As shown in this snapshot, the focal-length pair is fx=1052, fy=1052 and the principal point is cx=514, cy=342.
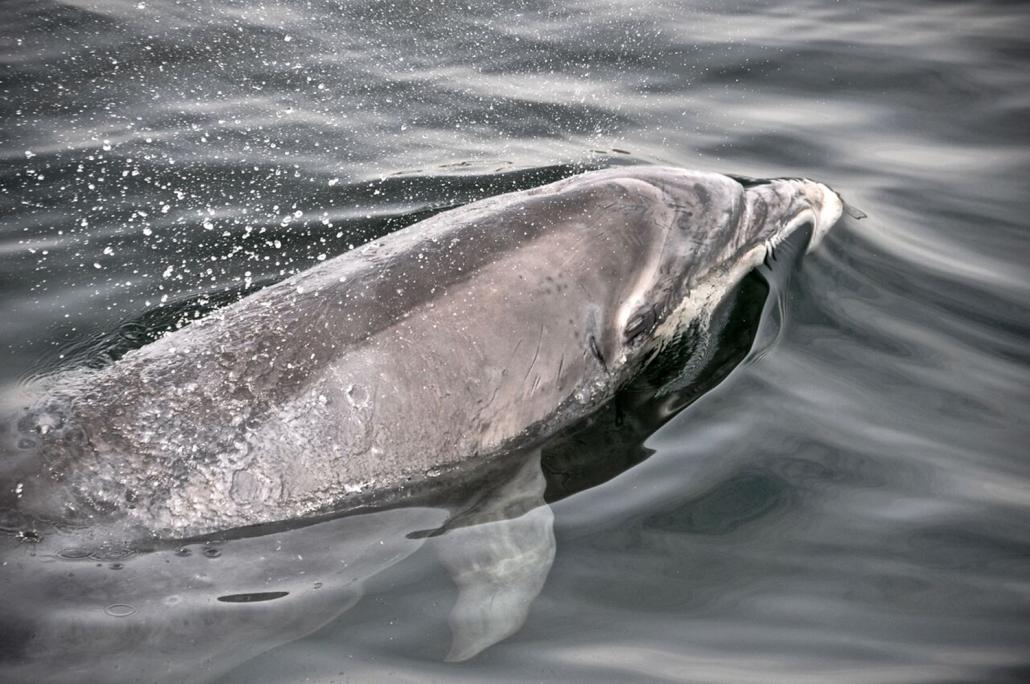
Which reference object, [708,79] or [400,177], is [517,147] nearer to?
[400,177]

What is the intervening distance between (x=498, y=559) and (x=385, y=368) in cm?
111

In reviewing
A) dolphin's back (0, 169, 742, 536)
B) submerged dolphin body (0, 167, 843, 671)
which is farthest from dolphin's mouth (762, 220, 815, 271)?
dolphin's back (0, 169, 742, 536)

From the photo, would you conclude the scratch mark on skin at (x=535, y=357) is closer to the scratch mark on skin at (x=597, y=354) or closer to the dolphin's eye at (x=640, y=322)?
the scratch mark on skin at (x=597, y=354)

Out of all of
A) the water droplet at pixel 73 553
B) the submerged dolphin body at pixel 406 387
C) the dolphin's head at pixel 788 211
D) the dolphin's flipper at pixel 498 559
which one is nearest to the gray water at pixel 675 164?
the dolphin's flipper at pixel 498 559

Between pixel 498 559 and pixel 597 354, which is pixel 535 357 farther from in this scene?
pixel 498 559

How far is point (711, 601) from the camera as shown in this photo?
500cm

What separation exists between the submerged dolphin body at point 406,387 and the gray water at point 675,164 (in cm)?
40

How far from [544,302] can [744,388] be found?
1420 mm

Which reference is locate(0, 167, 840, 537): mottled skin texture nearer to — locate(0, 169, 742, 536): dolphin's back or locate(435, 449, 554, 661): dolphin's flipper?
locate(0, 169, 742, 536): dolphin's back

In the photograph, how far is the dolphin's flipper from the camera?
4840 millimetres

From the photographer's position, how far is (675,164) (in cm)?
909

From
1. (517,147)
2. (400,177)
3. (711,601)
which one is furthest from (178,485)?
(517,147)

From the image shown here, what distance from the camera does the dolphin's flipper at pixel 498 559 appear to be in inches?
191

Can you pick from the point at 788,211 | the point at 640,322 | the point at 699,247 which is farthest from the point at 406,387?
the point at 788,211
